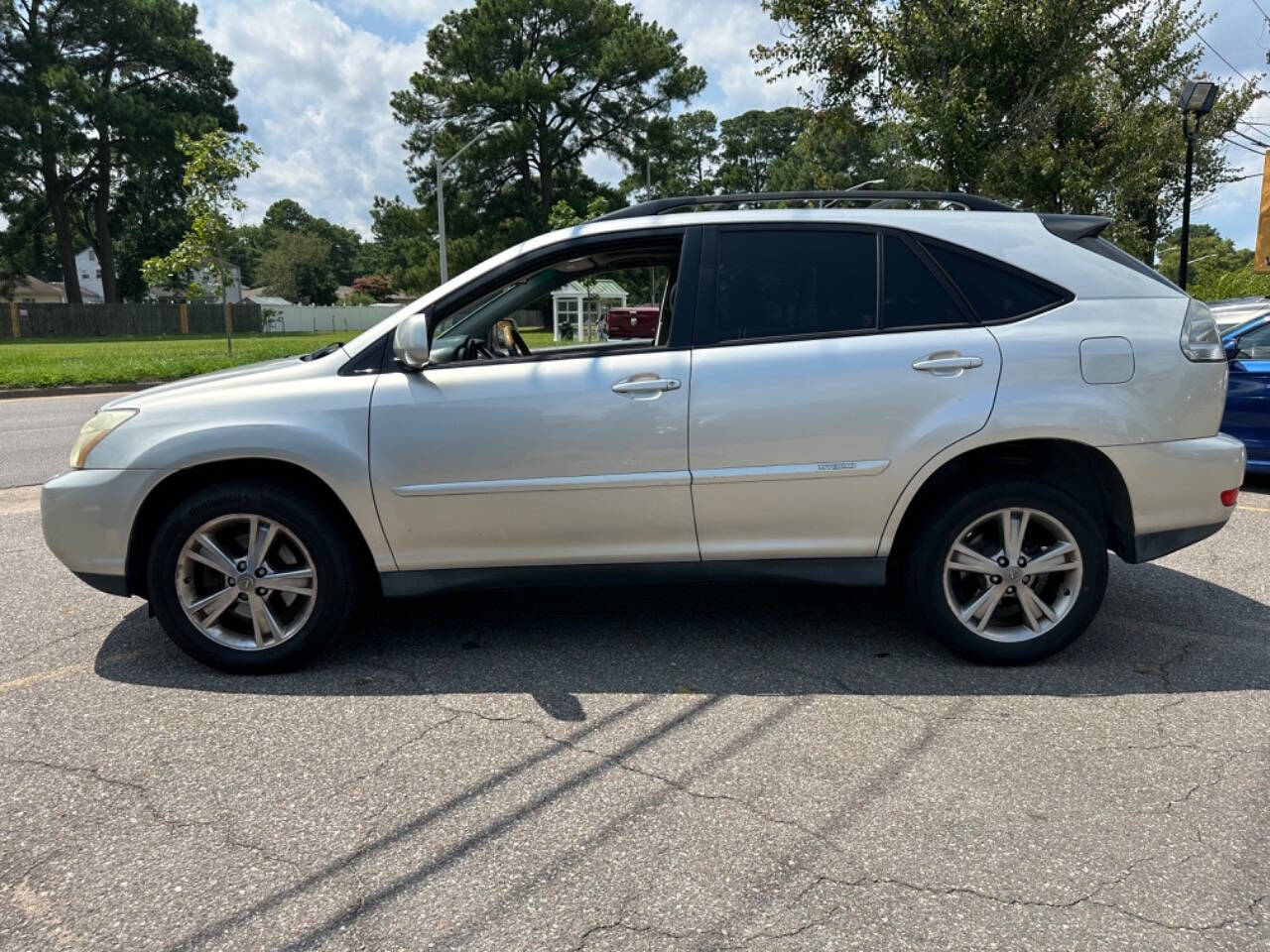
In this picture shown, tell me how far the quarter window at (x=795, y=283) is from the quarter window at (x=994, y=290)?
1.12ft

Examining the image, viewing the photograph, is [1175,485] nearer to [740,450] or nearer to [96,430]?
[740,450]

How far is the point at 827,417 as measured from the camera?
3.58 metres

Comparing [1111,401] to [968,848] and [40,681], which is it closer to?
[968,848]

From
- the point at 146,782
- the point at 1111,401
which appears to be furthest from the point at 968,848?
the point at 146,782

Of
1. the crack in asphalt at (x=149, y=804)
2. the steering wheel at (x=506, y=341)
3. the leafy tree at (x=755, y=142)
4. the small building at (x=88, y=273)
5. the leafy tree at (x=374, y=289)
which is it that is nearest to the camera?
the crack in asphalt at (x=149, y=804)

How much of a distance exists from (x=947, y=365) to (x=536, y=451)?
1644 millimetres

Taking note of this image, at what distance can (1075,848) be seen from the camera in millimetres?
2512

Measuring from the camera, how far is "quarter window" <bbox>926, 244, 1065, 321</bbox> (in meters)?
3.70

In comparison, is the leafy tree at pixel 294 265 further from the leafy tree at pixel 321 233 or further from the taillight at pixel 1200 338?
the taillight at pixel 1200 338

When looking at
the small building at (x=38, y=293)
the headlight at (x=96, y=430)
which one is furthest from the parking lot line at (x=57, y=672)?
the small building at (x=38, y=293)

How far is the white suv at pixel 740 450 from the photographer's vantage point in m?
3.59

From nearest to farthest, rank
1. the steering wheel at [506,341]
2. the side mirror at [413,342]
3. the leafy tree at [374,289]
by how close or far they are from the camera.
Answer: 1. the side mirror at [413,342]
2. the steering wheel at [506,341]
3. the leafy tree at [374,289]

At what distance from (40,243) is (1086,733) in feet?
207

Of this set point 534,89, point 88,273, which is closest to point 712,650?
point 534,89
